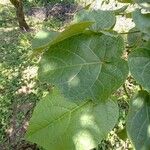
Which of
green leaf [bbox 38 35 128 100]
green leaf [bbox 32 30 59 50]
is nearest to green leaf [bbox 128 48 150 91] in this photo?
green leaf [bbox 38 35 128 100]

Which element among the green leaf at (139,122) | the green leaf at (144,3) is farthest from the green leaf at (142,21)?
the green leaf at (139,122)

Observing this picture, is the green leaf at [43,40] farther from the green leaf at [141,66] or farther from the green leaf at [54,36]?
the green leaf at [141,66]

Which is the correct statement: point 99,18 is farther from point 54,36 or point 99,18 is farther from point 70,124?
point 70,124

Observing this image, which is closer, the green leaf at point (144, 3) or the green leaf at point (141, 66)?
the green leaf at point (141, 66)

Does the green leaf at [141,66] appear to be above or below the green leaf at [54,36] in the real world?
below

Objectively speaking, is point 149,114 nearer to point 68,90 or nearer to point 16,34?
point 68,90

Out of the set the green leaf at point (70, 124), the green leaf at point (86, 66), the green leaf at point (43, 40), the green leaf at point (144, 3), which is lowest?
the green leaf at point (70, 124)

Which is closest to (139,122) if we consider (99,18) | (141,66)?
(141,66)

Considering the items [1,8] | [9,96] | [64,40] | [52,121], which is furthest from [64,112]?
[1,8]
